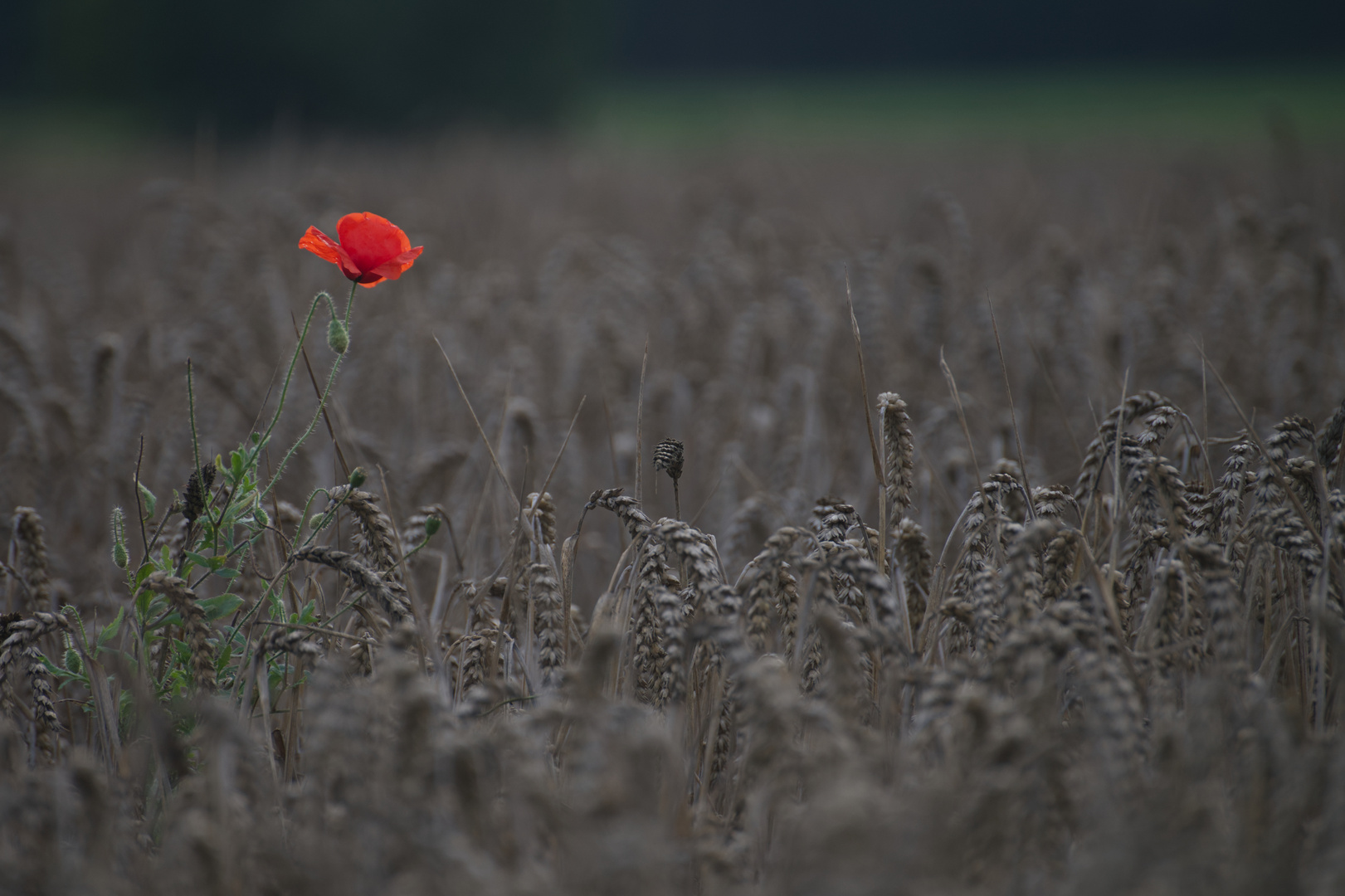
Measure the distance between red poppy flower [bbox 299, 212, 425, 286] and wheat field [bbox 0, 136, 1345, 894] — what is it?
11 cm

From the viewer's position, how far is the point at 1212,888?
2.77 ft

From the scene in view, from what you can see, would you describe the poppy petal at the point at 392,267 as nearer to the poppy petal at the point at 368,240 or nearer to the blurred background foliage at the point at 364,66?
the poppy petal at the point at 368,240

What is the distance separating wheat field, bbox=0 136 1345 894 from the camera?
92cm

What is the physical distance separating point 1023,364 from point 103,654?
284 cm

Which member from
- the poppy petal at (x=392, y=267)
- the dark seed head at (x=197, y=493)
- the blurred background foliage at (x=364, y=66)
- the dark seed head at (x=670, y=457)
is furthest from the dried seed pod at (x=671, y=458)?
the blurred background foliage at (x=364, y=66)

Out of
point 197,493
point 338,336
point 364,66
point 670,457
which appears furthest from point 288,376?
point 364,66

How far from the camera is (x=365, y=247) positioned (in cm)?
133

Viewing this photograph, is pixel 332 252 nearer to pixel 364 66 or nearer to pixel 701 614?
pixel 701 614

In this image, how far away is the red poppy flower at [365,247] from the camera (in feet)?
4.35

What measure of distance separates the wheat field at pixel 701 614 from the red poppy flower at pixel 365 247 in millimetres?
115

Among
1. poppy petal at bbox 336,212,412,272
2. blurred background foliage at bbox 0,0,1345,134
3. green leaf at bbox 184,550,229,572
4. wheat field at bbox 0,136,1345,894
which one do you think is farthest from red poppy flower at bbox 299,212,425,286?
blurred background foliage at bbox 0,0,1345,134

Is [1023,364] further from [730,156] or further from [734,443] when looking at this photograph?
[730,156]

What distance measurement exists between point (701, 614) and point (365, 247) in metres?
0.75

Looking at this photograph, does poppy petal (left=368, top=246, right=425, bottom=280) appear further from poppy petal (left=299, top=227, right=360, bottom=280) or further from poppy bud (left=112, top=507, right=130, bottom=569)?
poppy bud (left=112, top=507, right=130, bottom=569)
